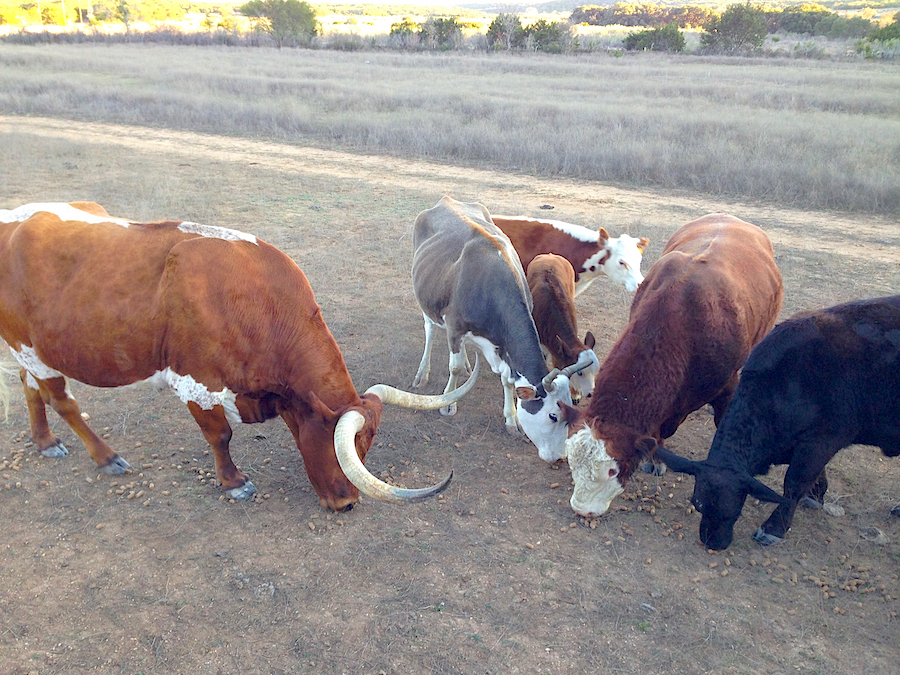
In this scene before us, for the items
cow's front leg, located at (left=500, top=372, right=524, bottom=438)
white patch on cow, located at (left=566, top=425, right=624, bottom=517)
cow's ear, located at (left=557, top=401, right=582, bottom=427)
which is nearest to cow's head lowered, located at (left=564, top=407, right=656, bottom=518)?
white patch on cow, located at (left=566, top=425, right=624, bottom=517)

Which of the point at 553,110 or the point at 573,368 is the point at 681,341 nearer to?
the point at 573,368

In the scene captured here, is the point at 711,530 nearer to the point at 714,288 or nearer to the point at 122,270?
the point at 714,288

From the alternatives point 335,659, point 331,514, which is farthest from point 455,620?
point 331,514

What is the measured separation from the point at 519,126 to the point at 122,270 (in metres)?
15.3

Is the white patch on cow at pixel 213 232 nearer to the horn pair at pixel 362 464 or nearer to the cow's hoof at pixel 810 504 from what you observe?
the horn pair at pixel 362 464

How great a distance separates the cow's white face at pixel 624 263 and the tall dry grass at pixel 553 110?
6.14 meters

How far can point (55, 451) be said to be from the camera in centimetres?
535

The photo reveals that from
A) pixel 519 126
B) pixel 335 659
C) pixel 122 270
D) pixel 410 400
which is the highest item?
pixel 519 126

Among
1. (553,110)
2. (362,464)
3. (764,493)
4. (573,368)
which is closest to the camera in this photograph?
(362,464)

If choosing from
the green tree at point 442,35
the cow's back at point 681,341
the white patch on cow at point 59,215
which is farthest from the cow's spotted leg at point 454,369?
the green tree at point 442,35

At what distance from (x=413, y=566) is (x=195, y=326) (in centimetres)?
213

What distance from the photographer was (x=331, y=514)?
4770 millimetres

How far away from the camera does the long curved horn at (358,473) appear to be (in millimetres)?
3881

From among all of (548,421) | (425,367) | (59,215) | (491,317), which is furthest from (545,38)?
(59,215)
